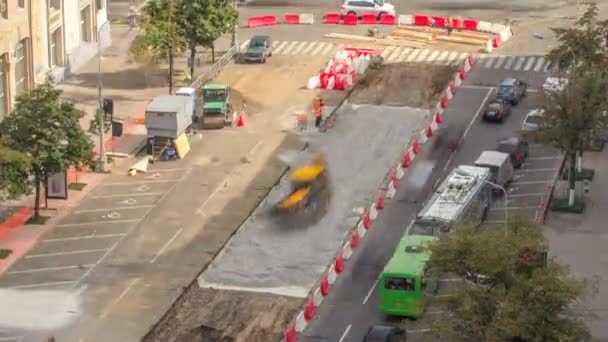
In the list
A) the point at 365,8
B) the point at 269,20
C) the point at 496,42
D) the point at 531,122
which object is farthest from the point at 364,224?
the point at 365,8

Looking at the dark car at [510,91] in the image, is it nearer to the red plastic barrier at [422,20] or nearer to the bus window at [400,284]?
the red plastic barrier at [422,20]

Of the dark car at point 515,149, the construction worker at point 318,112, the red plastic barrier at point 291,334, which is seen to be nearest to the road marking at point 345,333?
the red plastic barrier at point 291,334

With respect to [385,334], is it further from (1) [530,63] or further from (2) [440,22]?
(2) [440,22]

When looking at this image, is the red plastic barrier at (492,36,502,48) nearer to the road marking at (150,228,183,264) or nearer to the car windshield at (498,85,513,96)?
the car windshield at (498,85,513,96)

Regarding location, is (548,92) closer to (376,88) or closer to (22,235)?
(376,88)

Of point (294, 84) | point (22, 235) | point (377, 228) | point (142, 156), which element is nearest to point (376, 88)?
point (294, 84)

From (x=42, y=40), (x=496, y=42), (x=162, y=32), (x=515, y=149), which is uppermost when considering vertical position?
(x=162, y=32)

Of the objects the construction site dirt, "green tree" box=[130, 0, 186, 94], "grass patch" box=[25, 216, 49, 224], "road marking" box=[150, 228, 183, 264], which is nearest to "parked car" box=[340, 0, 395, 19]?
the construction site dirt
